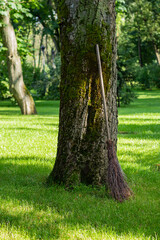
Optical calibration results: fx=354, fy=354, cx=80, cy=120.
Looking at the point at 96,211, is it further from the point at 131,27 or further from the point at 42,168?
the point at 131,27

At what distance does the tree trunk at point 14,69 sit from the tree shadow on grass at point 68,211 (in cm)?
1315

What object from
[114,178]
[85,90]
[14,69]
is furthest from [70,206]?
[14,69]

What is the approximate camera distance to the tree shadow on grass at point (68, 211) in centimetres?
329

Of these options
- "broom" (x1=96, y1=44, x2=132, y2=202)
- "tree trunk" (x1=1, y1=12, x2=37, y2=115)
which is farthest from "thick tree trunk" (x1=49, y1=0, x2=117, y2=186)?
"tree trunk" (x1=1, y1=12, x2=37, y2=115)

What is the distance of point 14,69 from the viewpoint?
17516 mm

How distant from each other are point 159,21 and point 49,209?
4806cm

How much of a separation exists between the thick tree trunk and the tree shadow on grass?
32 cm

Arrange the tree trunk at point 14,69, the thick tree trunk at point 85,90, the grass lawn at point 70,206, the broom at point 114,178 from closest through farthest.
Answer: the grass lawn at point 70,206 → the broom at point 114,178 → the thick tree trunk at point 85,90 → the tree trunk at point 14,69

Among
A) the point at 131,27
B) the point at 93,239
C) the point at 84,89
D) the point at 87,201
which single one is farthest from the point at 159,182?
the point at 131,27

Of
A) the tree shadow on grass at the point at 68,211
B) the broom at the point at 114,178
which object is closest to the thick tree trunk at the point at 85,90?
the broom at the point at 114,178

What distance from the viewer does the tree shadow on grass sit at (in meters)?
3.29

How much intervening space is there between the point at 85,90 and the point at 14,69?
538 inches

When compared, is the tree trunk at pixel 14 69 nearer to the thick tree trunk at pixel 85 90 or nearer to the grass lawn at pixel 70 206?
the grass lawn at pixel 70 206

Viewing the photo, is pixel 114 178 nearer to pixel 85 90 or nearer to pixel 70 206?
pixel 70 206
